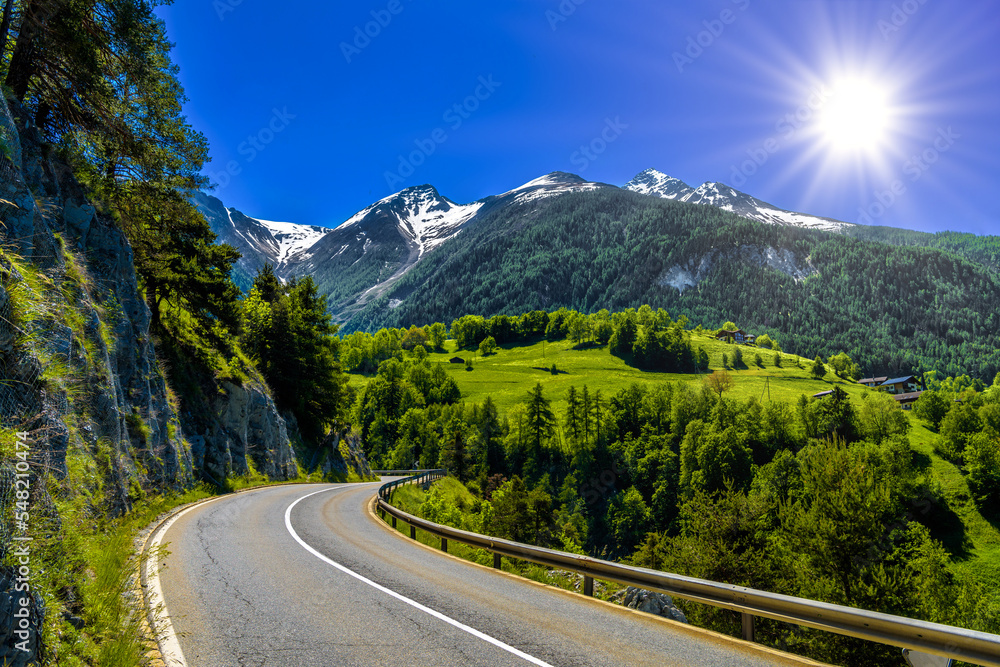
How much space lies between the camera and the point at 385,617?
6.52 metres

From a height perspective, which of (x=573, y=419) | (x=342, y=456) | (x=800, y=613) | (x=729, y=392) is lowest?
(x=573, y=419)

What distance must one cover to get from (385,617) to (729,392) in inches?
4947

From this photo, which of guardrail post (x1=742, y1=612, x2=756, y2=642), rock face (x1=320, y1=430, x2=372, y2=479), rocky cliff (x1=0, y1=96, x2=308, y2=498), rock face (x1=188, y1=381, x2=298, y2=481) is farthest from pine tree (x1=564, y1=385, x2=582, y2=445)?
guardrail post (x1=742, y1=612, x2=756, y2=642)

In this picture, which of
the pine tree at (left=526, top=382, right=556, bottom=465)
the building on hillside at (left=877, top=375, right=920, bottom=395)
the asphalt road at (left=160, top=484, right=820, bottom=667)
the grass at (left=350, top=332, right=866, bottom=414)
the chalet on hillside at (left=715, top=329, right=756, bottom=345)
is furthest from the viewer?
the chalet on hillside at (left=715, top=329, right=756, bottom=345)

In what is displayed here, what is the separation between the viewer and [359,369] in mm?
168125

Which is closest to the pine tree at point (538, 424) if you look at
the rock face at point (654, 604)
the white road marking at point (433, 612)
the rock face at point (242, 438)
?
the rock face at point (242, 438)

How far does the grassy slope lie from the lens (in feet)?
217

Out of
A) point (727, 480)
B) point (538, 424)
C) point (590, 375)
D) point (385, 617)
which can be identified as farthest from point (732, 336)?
point (385, 617)

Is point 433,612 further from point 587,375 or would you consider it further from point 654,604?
point 587,375

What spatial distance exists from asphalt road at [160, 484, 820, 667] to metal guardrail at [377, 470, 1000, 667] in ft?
1.63

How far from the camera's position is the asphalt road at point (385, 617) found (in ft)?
17.3

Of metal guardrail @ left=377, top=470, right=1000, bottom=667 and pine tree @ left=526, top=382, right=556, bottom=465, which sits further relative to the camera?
pine tree @ left=526, top=382, right=556, bottom=465

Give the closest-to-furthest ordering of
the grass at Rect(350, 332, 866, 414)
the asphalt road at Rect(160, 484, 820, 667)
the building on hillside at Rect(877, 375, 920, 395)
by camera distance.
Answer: the asphalt road at Rect(160, 484, 820, 667), the grass at Rect(350, 332, 866, 414), the building on hillside at Rect(877, 375, 920, 395)

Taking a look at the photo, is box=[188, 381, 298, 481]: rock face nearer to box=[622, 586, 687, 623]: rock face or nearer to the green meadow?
box=[622, 586, 687, 623]: rock face
